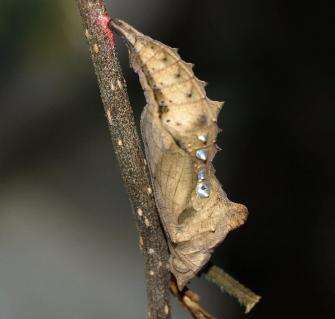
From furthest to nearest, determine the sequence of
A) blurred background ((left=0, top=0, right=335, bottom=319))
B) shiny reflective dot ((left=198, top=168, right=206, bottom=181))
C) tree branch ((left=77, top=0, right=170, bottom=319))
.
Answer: blurred background ((left=0, top=0, right=335, bottom=319))
shiny reflective dot ((left=198, top=168, right=206, bottom=181))
tree branch ((left=77, top=0, right=170, bottom=319))

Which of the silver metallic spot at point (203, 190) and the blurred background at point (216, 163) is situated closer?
the silver metallic spot at point (203, 190)

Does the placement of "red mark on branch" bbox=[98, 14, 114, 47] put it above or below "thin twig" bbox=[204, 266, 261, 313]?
above

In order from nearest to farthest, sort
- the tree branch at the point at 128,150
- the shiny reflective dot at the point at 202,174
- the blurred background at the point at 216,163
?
the tree branch at the point at 128,150 < the shiny reflective dot at the point at 202,174 < the blurred background at the point at 216,163

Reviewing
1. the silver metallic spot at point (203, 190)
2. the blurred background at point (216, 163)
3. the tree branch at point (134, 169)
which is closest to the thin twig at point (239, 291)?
the tree branch at point (134, 169)

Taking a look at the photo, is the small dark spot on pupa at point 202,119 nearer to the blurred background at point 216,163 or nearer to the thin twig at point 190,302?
the thin twig at point 190,302

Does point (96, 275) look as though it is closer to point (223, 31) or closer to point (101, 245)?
point (101, 245)

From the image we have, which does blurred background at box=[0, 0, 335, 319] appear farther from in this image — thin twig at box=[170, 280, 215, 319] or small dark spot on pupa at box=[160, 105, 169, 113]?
small dark spot on pupa at box=[160, 105, 169, 113]

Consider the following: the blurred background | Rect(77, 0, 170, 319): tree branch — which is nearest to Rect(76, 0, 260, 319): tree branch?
Rect(77, 0, 170, 319): tree branch
